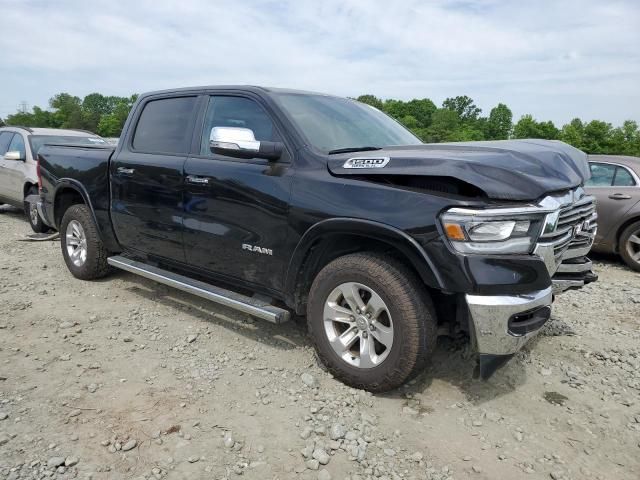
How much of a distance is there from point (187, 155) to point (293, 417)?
2.23m

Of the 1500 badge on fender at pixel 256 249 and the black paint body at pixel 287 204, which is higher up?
the black paint body at pixel 287 204

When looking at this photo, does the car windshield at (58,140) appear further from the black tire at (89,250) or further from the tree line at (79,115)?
the tree line at (79,115)

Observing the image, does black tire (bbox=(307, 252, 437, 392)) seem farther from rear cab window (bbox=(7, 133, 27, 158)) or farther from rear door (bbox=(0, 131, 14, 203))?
rear door (bbox=(0, 131, 14, 203))

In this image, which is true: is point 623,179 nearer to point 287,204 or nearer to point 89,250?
point 287,204

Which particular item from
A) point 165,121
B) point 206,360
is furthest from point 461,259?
point 165,121

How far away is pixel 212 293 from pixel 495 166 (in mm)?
2185

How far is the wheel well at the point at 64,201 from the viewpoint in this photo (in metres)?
5.45

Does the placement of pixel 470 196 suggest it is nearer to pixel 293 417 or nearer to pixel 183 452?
pixel 293 417

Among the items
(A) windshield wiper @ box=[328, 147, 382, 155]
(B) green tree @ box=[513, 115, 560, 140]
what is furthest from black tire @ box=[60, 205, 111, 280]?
(B) green tree @ box=[513, 115, 560, 140]

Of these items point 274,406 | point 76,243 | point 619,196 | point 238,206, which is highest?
point 238,206

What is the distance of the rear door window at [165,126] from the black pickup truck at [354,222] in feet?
0.06

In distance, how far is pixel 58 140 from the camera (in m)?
8.75

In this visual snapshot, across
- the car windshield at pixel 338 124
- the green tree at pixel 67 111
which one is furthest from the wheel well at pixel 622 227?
the green tree at pixel 67 111

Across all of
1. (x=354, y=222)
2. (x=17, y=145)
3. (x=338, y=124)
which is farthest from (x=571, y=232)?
(x=17, y=145)
